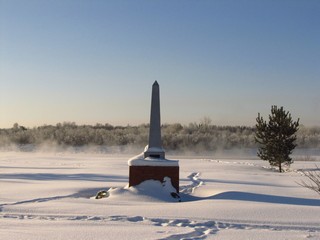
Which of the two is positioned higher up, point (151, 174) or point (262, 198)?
point (151, 174)

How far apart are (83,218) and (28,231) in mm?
1714

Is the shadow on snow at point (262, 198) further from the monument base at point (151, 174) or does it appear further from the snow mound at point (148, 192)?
the monument base at point (151, 174)

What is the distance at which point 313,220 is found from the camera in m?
8.66

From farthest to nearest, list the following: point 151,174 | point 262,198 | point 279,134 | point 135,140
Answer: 1. point 135,140
2. point 279,134
3. point 151,174
4. point 262,198

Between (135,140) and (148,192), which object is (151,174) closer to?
(148,192)

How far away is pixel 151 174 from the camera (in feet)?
48.4

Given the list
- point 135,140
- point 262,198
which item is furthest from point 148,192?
point 135,140

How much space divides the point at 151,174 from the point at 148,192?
0.85 metres

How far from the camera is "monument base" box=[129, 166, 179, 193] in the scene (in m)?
14.7

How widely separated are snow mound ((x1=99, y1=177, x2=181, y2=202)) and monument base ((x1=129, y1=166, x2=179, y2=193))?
0.14 metres

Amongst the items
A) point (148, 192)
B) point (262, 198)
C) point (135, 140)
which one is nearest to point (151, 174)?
point (148, 192)

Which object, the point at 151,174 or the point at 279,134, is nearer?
the point at 151,174

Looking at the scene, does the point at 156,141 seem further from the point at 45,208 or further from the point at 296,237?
the point at 296,237

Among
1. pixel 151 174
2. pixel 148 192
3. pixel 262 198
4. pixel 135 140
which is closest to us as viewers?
pixel 262 198
